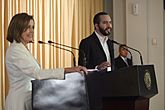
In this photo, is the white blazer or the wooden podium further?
the wooden podium

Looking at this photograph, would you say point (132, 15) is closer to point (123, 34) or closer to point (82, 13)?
point (123, 34)

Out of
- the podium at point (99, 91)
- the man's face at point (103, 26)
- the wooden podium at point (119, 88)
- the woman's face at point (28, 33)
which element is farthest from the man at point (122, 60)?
the woman's face at point (28, 33)

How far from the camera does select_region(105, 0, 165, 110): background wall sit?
5.46m

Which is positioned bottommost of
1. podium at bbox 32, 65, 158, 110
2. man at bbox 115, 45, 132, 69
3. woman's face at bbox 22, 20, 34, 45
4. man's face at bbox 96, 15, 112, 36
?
podium at bbox 32, 65, 158, 110

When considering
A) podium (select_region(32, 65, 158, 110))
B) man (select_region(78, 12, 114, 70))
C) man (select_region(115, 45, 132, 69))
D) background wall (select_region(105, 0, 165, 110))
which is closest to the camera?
podium (select_region(32, 65, 158, 110))

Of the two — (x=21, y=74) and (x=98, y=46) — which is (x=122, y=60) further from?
(x=21, y=74)

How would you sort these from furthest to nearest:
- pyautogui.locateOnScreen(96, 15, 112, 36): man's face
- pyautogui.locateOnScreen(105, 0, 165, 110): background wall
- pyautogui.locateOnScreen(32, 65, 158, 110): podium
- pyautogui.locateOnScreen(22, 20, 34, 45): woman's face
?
pyautogui.locateOnScreen(105, 0, 165, 110): background wall, pyautogui.locateOnScreen(96, 15, 112, 36): man's face, pyautogui.locateOnScreen(22, 20, 34, 45): woman's face, pyautogui.locateOnScreen(32, 65, 158, 110): podium

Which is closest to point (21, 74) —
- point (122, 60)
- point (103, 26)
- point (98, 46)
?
point (98, 46)

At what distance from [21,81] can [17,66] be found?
0.10 metres

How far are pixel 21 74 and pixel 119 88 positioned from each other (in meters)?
0.67

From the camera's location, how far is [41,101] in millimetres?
2250

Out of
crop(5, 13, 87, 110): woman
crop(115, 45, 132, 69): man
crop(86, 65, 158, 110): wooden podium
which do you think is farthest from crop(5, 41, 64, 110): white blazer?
crop(115, 45, 132, 69): man

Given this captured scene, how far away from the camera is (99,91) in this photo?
256 centimetres

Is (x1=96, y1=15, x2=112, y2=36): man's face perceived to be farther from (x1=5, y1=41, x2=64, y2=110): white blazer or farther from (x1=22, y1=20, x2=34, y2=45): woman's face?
(x1=5, y1=41, x2=64, y2=110): white blazer
